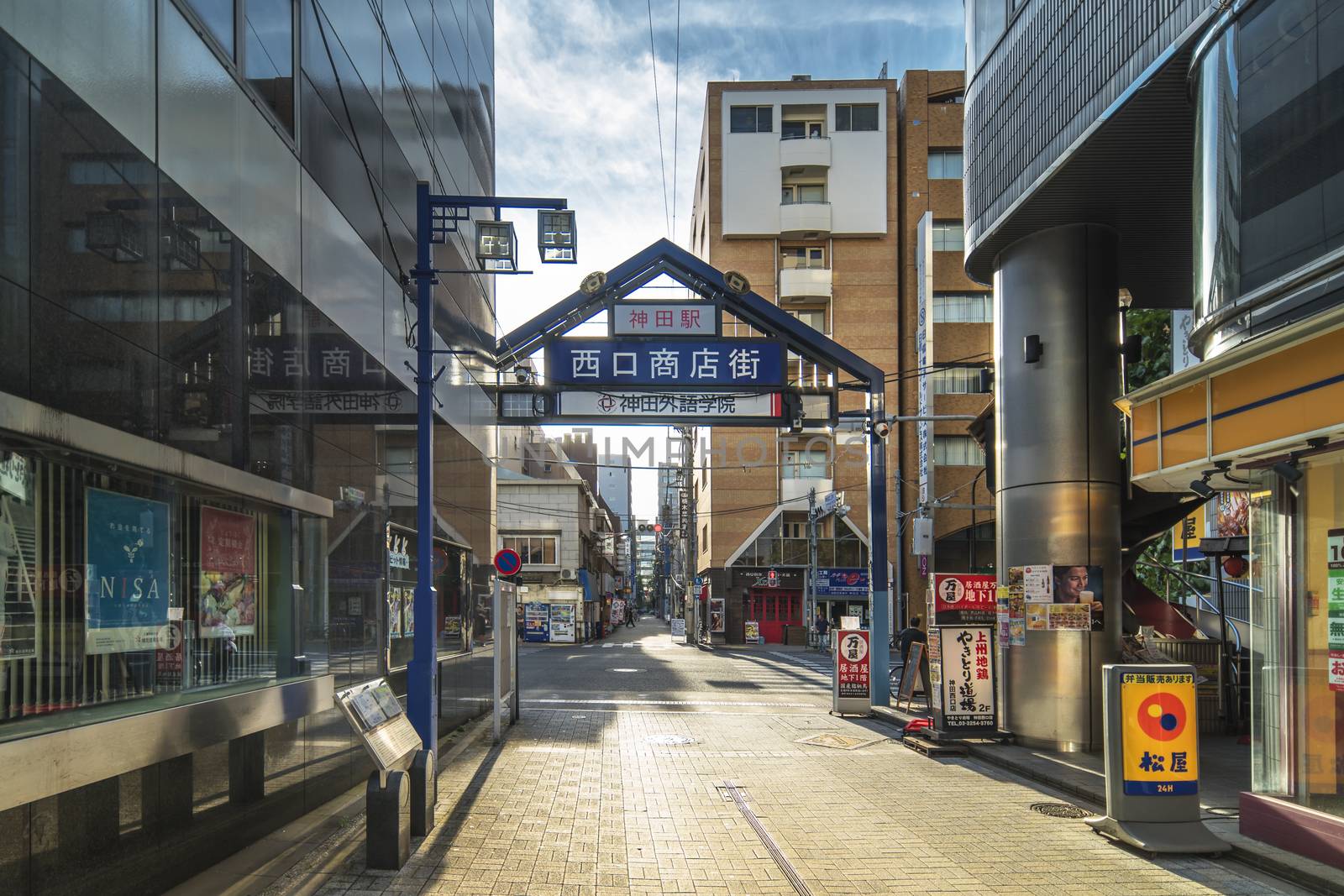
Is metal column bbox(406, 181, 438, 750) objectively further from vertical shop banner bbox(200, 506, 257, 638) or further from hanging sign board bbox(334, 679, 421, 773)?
vertical shop banner bbox(200, 506, 257, 638)

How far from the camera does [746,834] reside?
8602 millimetres

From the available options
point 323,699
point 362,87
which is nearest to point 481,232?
point 362,87

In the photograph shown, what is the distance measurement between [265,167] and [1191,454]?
829 cm

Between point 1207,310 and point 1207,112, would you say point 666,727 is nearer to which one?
point 1207,310

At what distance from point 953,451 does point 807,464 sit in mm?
6958

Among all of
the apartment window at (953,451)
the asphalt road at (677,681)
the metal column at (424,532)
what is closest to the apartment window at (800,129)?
the apartment window at (953,451)

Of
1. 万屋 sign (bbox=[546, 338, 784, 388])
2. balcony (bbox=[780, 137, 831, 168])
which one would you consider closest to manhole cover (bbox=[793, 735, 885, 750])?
万屋 sign (bbox=[546, 338, 784, 388])

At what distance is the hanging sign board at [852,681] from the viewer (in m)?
17.6

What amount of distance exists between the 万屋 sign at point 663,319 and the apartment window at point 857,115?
36.5 metres

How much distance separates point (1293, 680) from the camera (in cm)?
820

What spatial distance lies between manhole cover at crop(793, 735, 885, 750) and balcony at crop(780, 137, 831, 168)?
4025 cm

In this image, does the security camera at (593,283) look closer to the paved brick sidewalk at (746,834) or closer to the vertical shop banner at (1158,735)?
the paved brick sidewalk at (746,834)

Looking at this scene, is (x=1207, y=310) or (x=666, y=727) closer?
(x=1207, y=310)

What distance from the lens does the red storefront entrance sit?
52.5 m
